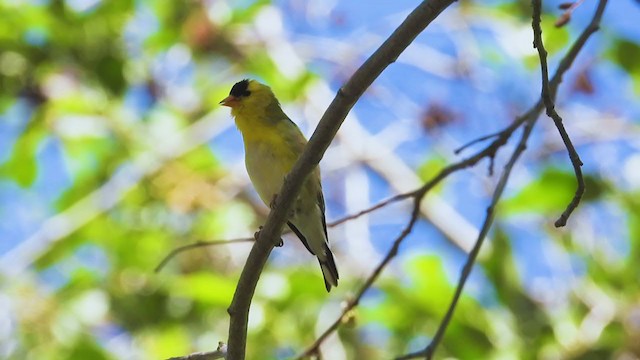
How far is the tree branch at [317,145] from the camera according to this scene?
1.88m

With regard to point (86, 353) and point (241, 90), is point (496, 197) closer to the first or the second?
point (241, 90)

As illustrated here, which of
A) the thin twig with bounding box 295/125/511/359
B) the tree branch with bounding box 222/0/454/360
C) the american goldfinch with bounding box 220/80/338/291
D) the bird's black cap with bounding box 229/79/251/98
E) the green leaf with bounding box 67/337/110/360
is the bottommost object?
the tree branch with bounding box 222/0/454/360

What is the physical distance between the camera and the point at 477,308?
3.85m

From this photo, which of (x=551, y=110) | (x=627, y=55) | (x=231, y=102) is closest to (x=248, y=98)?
(x=231, y=102)

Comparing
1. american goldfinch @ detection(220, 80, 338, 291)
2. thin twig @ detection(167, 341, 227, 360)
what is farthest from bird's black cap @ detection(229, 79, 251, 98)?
thin twig @ detection(167, 341, 227, 360)

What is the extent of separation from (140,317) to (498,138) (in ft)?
8.23

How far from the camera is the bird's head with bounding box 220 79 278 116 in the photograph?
374 centimetres

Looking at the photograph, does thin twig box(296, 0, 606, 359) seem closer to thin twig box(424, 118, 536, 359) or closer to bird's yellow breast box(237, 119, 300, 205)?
thin twig box(424, 118, 536, 359)

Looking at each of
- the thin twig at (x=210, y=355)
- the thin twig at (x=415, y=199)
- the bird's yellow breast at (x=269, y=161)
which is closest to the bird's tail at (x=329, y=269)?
the bird's yellow breast at (x=269, y=161)

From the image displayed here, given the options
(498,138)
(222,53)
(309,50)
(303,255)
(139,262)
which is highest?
(309,50)

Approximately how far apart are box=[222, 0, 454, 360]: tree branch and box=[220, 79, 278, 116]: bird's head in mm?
1564

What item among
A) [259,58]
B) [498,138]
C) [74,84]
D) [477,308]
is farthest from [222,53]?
[498,138]

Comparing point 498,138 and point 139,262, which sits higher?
point 139,262

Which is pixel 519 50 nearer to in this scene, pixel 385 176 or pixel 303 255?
pixel 385 176
